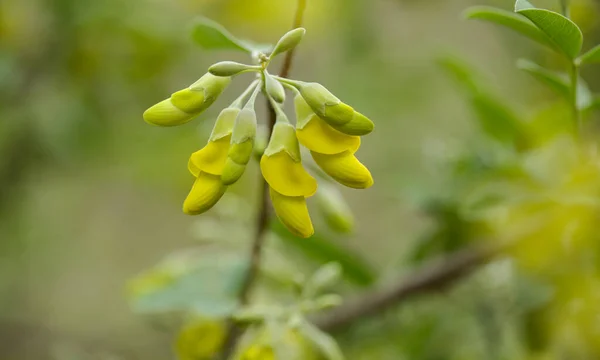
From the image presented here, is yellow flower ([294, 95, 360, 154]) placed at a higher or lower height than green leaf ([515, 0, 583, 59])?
lower

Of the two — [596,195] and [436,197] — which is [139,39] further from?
[596,195]

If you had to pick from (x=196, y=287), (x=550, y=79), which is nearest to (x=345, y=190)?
(x=196, y=287)

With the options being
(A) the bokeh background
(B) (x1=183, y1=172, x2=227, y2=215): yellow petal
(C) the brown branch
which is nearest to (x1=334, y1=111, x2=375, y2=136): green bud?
(B) (x1=183, y1=172, x2=227, y2=215): yellow petal

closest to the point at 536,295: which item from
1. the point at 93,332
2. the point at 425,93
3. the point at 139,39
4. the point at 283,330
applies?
the point at 283,330

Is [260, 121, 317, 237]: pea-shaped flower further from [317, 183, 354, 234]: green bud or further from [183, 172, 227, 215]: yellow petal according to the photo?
[317, 183, 354, 234]: green bud

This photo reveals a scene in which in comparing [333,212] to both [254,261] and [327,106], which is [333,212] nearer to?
[254,261]

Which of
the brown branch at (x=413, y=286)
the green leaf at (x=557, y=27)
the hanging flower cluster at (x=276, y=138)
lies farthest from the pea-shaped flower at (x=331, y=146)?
the brown branch at (x=413, y=286)
